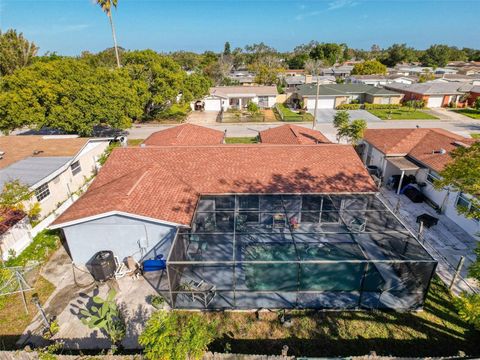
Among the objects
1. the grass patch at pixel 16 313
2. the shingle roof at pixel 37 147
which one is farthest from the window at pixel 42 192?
the grass patch at pixel 16 313

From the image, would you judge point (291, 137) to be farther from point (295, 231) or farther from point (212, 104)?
point (212, 104)

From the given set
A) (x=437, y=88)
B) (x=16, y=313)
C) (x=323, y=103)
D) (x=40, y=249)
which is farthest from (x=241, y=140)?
(x=437, y=88)

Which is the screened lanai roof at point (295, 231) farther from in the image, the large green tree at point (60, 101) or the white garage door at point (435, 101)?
the white garage door at point (435, 101)

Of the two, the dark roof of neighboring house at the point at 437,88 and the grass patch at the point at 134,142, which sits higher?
the dark roof of neighboring house at the point at 437,88

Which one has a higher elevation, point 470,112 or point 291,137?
point 291,137

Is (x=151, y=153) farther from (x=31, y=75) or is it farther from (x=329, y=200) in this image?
(x=31, y=75)

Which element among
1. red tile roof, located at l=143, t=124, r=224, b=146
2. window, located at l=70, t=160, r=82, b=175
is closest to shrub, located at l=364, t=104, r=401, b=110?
red tile roof, located at l=143, t=124, r=224, b=146
